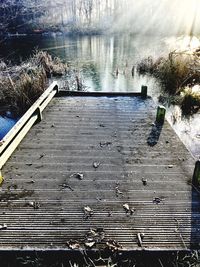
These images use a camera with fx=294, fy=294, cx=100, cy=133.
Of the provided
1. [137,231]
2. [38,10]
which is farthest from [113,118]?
[38,10]

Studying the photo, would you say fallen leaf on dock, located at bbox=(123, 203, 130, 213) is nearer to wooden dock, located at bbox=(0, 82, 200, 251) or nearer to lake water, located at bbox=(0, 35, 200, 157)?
wooden dock, located at bbox=(0, 82, 200, 251)

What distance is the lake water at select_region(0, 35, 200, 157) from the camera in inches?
320

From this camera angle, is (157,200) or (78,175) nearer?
(157,200)

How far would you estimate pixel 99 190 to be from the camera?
373 cm

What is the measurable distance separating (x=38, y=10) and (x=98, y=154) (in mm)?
30711

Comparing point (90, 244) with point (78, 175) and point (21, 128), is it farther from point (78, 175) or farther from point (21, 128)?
point (21, 128)

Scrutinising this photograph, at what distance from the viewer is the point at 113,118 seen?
6133mm

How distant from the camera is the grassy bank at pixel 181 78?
29.3ft

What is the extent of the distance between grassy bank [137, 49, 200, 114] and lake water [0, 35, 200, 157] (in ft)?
1.36

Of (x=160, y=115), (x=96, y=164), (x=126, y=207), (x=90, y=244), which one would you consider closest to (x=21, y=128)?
(x=96, y=164)

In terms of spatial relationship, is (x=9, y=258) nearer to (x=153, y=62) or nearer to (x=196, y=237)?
(x=196, y=237)

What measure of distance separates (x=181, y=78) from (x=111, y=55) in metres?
6.35

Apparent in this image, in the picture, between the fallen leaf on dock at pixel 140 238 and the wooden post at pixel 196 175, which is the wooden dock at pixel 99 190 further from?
the wooden post at pixel 196 175

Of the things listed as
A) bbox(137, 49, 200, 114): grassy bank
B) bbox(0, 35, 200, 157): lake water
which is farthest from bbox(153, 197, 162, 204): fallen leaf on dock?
bbox(137, 49, 200, 114): grassy bank
